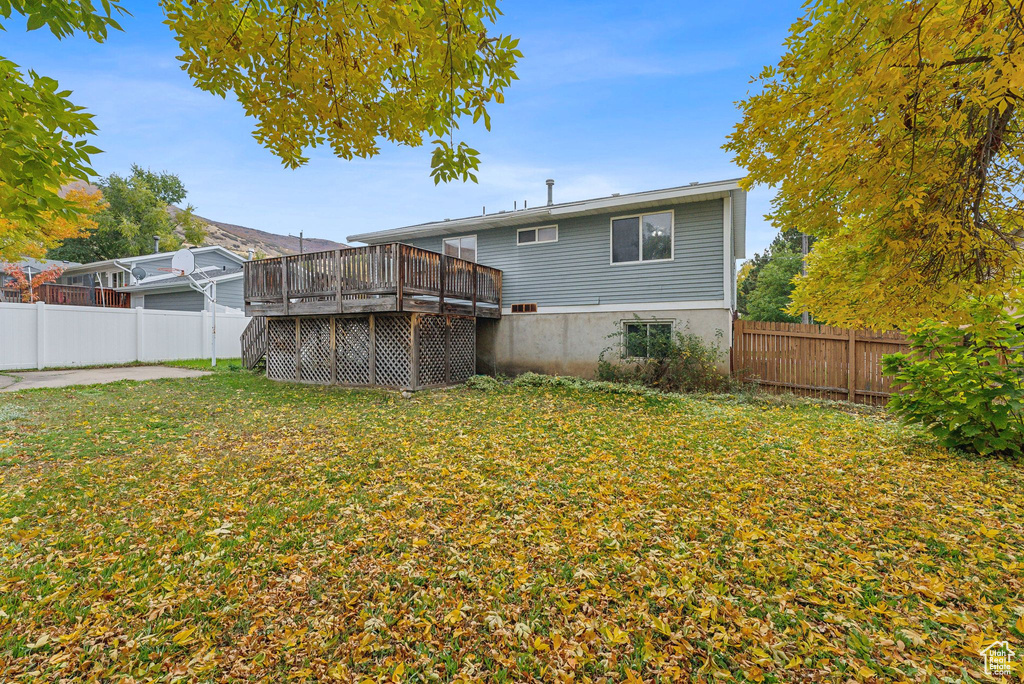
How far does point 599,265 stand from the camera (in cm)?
1173

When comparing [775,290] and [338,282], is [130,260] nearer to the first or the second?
[338,282]

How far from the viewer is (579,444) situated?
5996 mm

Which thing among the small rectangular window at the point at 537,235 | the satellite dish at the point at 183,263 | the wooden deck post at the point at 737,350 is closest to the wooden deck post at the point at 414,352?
the small rectangular window at the point at 537,235

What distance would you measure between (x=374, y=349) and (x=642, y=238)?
7534mm

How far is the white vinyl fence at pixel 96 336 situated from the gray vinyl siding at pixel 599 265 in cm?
1104

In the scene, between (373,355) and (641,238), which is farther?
(641,238)

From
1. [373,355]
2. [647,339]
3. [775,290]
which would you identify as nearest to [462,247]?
[373,355]

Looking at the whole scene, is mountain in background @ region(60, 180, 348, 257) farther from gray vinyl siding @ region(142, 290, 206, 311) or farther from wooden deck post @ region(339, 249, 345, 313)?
wooden deck post @ region(339, 249, 345, 313)

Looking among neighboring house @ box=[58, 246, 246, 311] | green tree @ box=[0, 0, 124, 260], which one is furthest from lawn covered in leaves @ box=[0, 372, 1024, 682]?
neighboring house @ box=[58, 246, 246, 311]

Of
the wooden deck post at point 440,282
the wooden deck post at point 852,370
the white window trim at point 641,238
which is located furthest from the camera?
the white window trim at point 641,238

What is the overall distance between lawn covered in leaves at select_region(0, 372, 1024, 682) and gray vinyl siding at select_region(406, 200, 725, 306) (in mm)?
5443

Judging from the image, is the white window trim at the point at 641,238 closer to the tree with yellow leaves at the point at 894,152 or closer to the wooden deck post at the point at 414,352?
A: the wooden deck post at the point at 414,352

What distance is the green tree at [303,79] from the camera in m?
2.44

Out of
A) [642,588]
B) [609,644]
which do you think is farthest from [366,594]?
[642,588]
